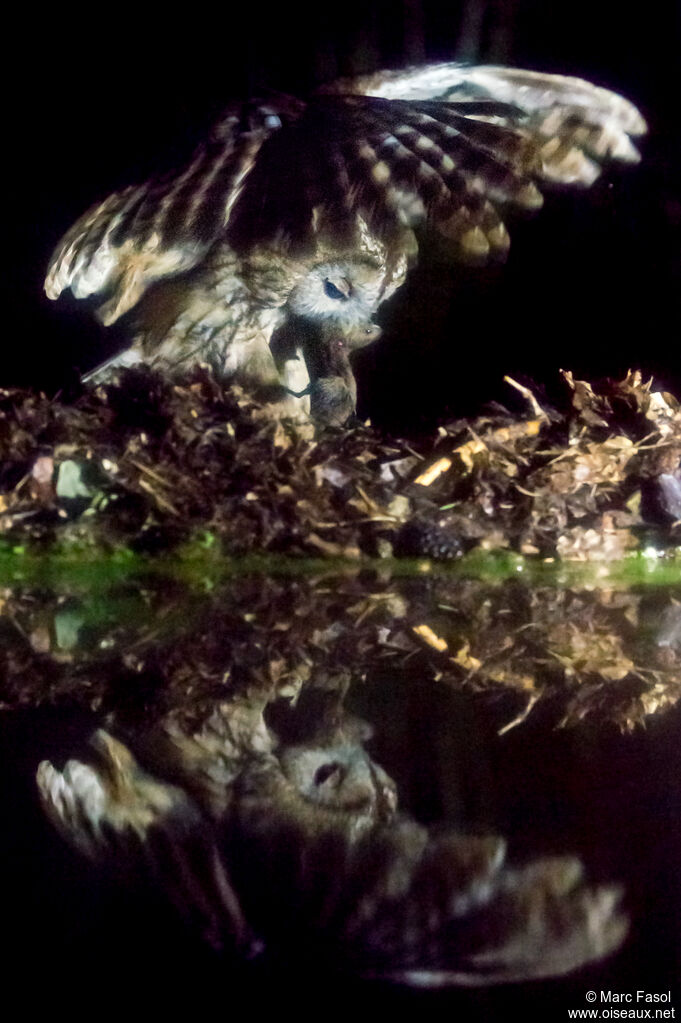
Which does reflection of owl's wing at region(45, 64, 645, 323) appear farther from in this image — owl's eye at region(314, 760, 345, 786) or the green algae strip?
owl's eye at region(314, 760, 345, 786)

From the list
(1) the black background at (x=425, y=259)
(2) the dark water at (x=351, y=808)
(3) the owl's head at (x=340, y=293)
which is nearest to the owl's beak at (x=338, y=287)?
(3) the owl's head at (x=340, y=293)

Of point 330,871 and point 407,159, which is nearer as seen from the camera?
point 330,871

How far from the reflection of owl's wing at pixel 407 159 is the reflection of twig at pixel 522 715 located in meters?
1.14

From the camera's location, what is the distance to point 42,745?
0.60m

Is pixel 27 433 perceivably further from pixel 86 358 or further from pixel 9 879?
pixel 9 879

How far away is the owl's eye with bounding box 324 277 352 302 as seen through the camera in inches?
61.8

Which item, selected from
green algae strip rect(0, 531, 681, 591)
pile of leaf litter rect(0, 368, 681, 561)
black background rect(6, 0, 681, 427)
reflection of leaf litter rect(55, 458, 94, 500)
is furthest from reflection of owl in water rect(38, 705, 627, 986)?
black background rect(6, 0, 681, 427)

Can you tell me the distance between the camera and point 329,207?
1.53m

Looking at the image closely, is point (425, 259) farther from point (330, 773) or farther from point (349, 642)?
point (330, 773)

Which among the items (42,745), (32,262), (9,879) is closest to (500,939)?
(9,879)

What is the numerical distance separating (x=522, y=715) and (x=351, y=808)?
0.22 metres

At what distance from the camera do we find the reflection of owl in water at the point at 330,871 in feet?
1.23

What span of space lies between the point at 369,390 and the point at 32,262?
0.83 metres

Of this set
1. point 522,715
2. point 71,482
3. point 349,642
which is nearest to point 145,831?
point 522,715
